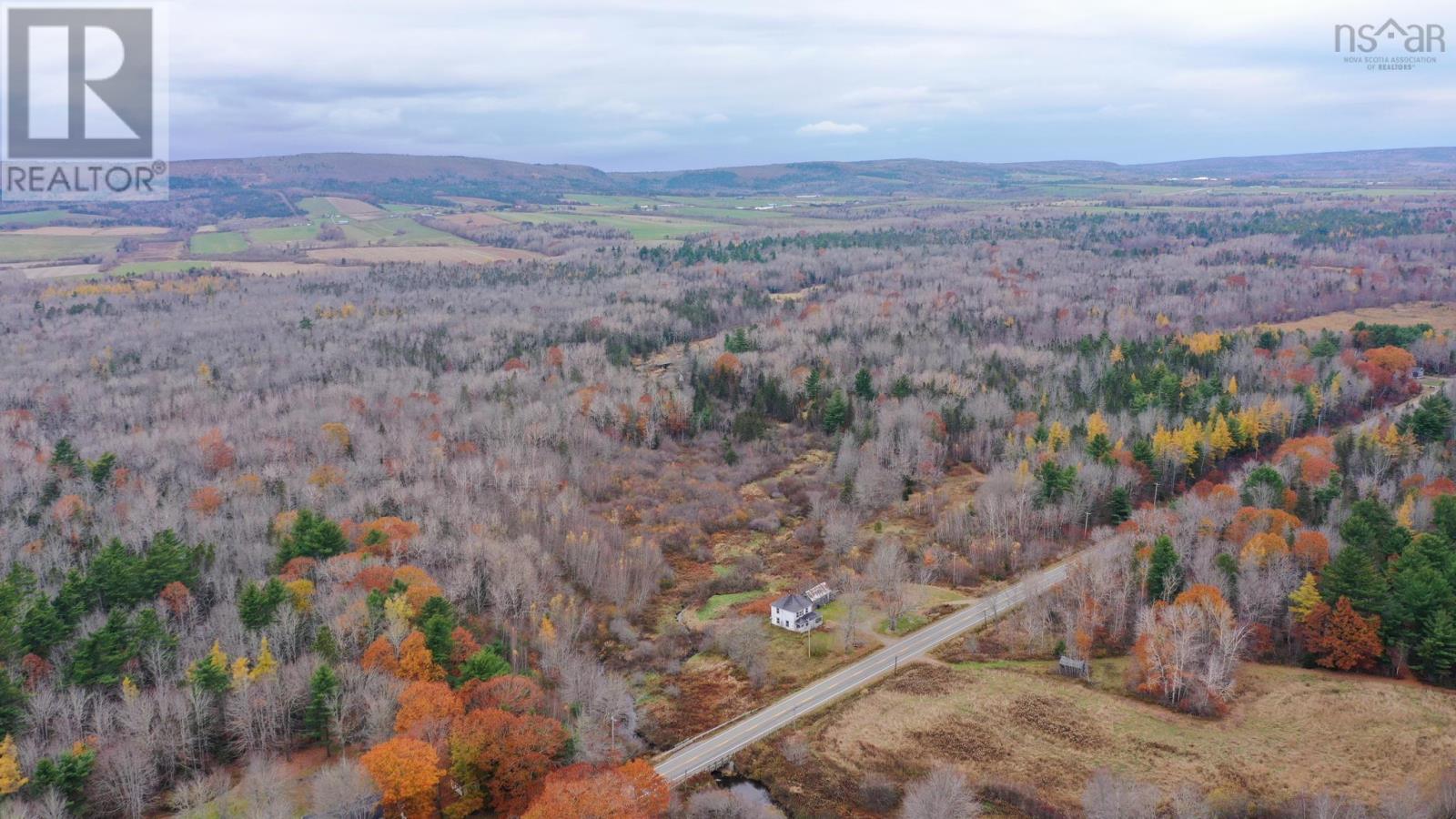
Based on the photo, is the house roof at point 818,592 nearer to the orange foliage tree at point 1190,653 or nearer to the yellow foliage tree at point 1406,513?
the orange foliage tree at point 1190,653

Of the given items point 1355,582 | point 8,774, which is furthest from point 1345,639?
point 8,774

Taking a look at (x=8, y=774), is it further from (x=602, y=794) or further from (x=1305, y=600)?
(x=1305, y=600)

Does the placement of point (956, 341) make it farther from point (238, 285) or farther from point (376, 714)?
point (238, 285)

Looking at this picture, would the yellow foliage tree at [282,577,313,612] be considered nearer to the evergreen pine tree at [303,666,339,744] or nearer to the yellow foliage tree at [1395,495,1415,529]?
the evergreen pine tree at [303,666,339,744]

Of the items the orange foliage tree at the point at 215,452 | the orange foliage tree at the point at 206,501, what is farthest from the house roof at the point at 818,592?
the orange foliage tree at the point at 215,452

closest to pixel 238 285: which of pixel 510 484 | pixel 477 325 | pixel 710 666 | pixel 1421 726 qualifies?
pixel 477 325

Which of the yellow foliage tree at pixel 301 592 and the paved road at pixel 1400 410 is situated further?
the paved road at pixel 1400 410

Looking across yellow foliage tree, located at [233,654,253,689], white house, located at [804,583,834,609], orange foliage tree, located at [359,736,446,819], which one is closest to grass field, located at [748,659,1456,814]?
white house, located at [804,583,834,609]
